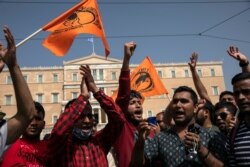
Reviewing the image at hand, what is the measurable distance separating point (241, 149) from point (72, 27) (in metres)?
3.52

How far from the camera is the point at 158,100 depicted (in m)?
54.4

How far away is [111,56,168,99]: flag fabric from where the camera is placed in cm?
770

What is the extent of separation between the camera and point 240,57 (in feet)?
12.0

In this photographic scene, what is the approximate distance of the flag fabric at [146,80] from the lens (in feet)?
25.3

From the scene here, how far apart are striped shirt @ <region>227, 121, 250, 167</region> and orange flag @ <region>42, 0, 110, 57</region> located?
2.45 m

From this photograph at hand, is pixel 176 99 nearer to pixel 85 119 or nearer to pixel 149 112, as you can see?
pixel 85 119

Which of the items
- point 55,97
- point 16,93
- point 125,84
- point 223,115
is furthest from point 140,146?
point 55,97

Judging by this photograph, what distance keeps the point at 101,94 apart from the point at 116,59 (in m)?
57.0

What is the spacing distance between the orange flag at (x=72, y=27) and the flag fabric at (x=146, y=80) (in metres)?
2.66

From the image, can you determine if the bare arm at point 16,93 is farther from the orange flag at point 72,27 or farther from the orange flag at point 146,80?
the orange flag at point 146,80

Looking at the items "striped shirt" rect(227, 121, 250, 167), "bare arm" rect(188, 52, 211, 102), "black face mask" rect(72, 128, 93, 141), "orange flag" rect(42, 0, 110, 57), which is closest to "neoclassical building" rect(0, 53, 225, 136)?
"orange flag" rect(42, 0, 110, 57)

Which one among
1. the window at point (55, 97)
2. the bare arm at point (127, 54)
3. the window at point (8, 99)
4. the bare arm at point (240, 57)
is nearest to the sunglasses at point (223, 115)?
the bare arm at point (240, 57)

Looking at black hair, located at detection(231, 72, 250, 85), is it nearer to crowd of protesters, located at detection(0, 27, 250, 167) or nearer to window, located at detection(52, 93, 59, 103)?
crowd of protesters, located at detection(0, 27, 250, 167)

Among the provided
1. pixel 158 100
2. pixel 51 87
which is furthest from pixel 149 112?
pixel 51 87
